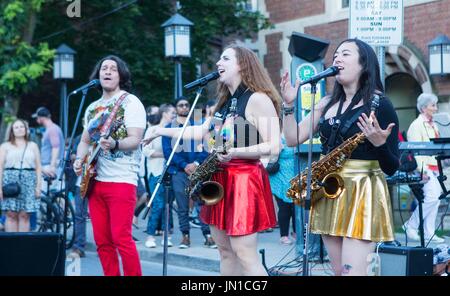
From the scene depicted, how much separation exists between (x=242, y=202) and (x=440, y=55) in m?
11.5

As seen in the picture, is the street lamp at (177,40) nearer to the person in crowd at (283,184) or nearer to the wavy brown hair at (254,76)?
the person in crowd at (283,184)

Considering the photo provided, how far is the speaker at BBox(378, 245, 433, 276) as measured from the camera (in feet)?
20.9

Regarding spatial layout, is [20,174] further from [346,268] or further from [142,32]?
[142,32]

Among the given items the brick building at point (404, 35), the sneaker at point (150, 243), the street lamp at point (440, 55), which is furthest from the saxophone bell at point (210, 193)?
the brick building at point (404, 35)

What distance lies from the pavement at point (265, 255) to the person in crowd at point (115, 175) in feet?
6.76

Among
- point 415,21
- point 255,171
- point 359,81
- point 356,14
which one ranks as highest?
point 415,21

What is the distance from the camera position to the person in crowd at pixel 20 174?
499 inches

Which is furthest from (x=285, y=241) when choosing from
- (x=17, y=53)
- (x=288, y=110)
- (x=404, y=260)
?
(x=17, y=53)

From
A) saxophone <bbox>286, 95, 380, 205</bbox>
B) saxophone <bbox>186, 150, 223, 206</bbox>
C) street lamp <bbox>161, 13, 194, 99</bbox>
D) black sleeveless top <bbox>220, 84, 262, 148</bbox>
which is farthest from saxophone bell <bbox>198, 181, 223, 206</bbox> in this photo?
street lamp <bbox>161, 13, 194, 99</bbox>

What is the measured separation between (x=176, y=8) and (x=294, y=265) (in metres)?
15.2

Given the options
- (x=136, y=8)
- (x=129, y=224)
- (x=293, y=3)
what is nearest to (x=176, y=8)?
(x=136, y=8)

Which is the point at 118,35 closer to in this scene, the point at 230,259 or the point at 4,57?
the point at 4,57

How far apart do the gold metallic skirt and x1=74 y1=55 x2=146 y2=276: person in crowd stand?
6.68 feet

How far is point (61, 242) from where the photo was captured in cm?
711
